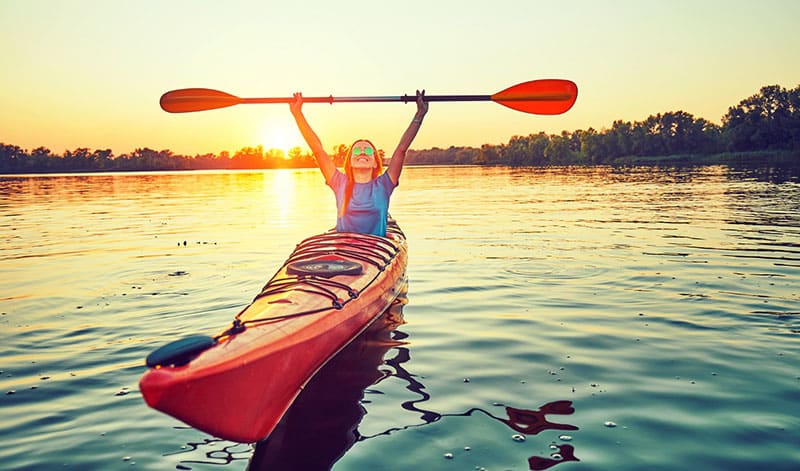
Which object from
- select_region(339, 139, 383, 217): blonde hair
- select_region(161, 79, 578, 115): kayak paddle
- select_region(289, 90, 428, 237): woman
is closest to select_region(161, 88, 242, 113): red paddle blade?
select_region(161, 79, 578, 115): kayak paddle

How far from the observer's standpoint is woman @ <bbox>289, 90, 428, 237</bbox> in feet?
23.9

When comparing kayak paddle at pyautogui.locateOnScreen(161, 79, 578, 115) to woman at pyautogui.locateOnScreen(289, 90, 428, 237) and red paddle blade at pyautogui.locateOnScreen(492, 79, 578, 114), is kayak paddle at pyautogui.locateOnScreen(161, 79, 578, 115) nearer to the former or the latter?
red paddle blade at pyautogui.locateOnScreen(492, 79, 578, 114)

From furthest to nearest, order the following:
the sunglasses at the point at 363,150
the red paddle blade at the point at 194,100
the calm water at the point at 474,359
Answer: the red paddle blade at the point at 194,100
the sunglasses at the point at 363,150
the calm water at the point at 474,359

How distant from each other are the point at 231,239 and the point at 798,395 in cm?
1156

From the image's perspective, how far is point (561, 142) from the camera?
417 feet

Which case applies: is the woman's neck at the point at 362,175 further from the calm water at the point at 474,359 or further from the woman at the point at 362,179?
the calm water at the point at 474,359

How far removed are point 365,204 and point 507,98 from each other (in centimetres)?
273

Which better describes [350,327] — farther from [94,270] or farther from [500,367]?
[94,270]

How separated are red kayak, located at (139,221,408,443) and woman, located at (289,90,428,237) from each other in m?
1.22

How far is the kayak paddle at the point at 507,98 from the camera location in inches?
321

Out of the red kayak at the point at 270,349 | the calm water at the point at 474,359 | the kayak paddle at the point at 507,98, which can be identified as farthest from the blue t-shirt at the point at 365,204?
the kayak paddle at the point at 507,98

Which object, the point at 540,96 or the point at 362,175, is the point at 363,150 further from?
the point at 540,96

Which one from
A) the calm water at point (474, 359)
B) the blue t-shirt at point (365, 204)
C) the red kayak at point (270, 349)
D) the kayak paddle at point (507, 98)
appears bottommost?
the calm water at point (474, 359)

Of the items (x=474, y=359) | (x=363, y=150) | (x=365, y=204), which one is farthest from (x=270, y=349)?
(x=363, y=150)
